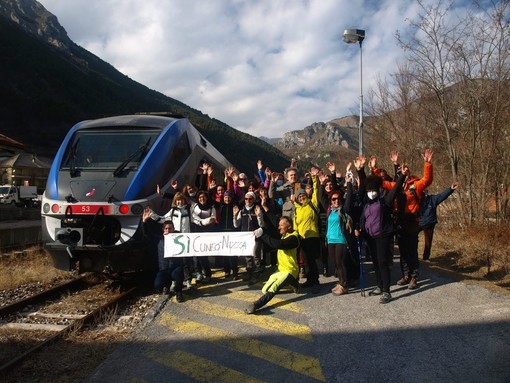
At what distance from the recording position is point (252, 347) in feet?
15.8

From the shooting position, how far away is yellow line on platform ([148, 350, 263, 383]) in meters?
4.14

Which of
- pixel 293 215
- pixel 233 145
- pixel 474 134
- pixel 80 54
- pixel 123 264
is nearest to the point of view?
pixel 123 264

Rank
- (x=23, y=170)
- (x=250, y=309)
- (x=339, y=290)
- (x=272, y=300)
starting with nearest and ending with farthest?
(x=250, y=309), (x=272, y=300), (x=339, y=290), (x=23, y=170)

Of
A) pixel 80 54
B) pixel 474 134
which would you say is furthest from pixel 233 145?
pixel 474 134

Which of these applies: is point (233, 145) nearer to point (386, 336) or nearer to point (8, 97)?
point (8, 97)

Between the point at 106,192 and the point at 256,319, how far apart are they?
3.23m

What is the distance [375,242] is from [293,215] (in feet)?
5.66

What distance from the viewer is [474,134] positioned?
10.7m

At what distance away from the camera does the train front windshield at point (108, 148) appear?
7438mm

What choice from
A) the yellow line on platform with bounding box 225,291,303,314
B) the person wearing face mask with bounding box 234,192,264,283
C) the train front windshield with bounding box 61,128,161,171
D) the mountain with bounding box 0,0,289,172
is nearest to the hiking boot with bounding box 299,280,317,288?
the yellow line on platform with bounding box 225,291,303,314

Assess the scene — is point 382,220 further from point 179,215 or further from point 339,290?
point 179,215

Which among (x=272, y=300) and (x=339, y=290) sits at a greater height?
(x=339, y=290)

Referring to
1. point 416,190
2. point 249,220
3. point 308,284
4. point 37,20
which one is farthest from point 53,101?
point 37,20

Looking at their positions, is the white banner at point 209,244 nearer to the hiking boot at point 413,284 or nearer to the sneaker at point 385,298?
the sneaker at point 385,298
